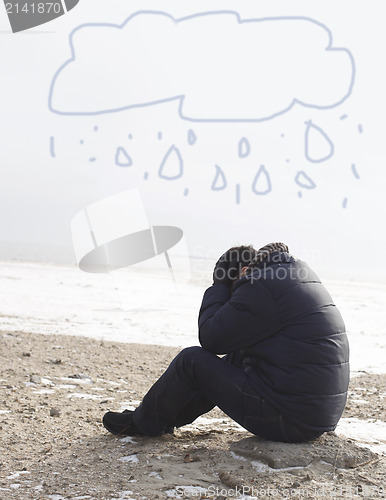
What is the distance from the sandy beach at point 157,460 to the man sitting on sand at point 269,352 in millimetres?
197

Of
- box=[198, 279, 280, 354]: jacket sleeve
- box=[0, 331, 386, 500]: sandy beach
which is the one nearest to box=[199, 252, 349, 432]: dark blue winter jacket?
box=[198, 279, 280, 354]: jacket sleeve

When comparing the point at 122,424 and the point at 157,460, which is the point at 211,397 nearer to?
the point at 157,460

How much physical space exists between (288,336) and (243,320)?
0.27 meters

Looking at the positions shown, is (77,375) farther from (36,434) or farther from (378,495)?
(378,495)

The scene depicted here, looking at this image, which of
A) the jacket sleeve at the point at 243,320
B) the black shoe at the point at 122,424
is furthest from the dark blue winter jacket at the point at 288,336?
the black shoe at the point at 122,424

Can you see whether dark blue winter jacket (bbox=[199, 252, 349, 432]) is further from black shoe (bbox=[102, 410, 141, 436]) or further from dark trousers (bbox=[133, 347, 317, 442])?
black shoe (bbox=[102, 410, 141, 436])

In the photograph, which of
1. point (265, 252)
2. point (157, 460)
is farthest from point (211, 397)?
point (265, 252)

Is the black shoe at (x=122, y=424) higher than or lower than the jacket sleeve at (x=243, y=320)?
lower

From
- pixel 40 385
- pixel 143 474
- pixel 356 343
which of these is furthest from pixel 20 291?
pixel 143 474

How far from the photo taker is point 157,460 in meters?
3.28

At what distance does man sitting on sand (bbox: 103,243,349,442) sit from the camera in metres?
3.04

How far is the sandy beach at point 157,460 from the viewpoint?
9.65 ft

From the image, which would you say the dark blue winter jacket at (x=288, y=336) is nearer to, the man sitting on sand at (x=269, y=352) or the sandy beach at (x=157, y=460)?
the man sitting on sand at (x=269, y=352)

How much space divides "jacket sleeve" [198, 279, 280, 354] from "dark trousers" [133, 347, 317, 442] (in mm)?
179
